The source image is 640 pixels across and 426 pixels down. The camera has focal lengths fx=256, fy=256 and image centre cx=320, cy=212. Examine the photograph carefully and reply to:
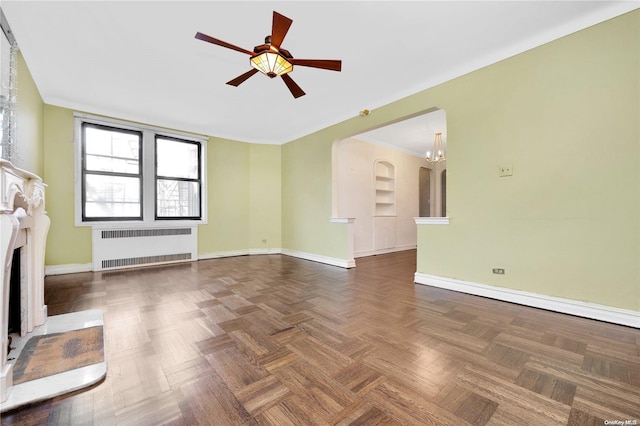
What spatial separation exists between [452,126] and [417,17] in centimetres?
136

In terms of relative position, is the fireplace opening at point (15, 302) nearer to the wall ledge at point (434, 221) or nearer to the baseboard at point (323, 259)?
the baseboard at point (323, 259)

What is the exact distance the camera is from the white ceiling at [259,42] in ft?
7.14

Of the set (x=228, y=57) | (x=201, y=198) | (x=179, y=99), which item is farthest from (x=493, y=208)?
(x=201, y=198)

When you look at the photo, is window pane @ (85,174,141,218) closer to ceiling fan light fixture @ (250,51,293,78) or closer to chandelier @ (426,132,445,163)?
ceiling fan light fixture @ (250,51,293,78)

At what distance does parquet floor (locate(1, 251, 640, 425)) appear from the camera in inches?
47.4

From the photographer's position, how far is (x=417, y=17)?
7.47ft

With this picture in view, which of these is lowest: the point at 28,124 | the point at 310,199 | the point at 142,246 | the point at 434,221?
the point at 142,246

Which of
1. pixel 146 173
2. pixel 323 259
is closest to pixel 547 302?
pixel 323 259

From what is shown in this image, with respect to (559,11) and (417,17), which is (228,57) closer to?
(417,17)

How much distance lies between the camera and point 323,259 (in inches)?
196

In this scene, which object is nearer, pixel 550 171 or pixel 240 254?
pixel 550 171

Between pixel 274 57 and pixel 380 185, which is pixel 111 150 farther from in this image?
pixel 380 185

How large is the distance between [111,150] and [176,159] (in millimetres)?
1014

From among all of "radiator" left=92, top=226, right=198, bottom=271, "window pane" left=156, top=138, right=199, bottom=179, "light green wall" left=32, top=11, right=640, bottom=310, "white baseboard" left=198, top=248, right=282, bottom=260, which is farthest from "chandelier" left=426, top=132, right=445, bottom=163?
"radiator" left=92, top=226, right=198, bottom=271
